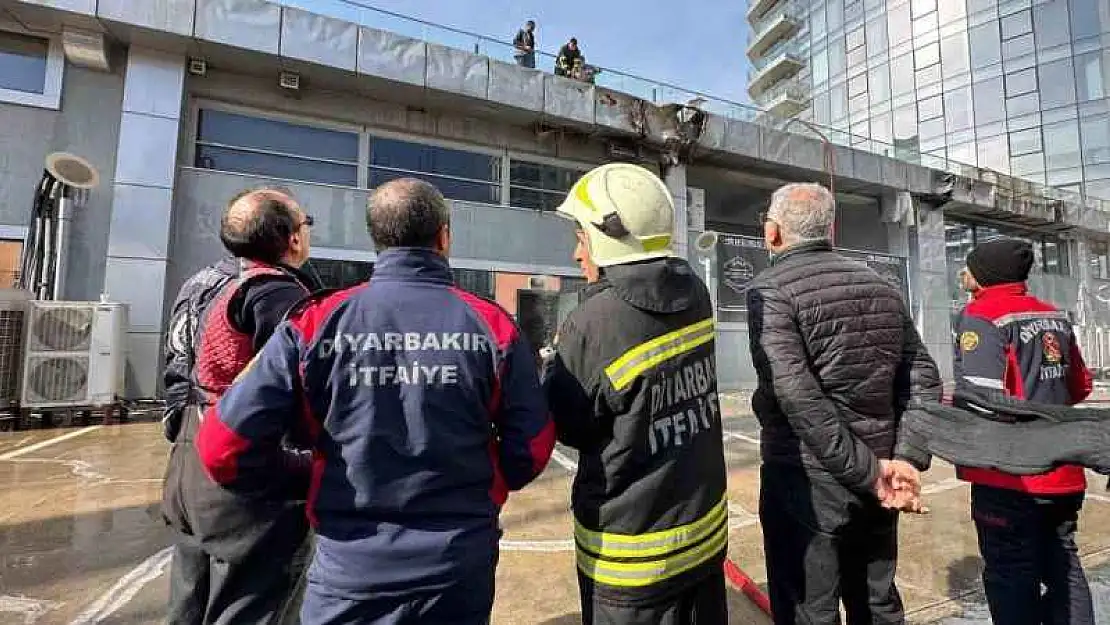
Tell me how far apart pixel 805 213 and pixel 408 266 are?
4.42 feet

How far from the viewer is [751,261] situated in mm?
11914

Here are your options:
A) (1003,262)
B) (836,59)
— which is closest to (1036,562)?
(1003,262)

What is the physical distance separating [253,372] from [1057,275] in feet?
82.6

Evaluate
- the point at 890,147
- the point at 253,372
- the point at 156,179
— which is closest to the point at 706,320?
the point at 253,372

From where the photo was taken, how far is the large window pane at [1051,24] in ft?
70.0

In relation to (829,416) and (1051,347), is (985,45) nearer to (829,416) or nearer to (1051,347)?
(1051,347)

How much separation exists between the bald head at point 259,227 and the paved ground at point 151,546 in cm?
184

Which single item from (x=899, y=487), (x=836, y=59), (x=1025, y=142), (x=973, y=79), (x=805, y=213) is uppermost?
(x=836, y=59)

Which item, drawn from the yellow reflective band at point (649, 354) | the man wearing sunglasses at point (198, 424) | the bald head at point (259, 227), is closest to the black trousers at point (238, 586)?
the man wearing sunglasses at point (198, 424)

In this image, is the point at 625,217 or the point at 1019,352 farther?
the point at 1019,352

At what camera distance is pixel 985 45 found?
75.9 ft

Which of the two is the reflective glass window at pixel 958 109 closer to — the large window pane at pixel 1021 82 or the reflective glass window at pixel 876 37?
the large window pane at pixel 1021 82

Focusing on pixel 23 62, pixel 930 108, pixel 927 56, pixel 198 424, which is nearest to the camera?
pixel 198 424

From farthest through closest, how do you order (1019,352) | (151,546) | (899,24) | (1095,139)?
(899,24)
(1095,139)
(151,546)
(1019,352)
